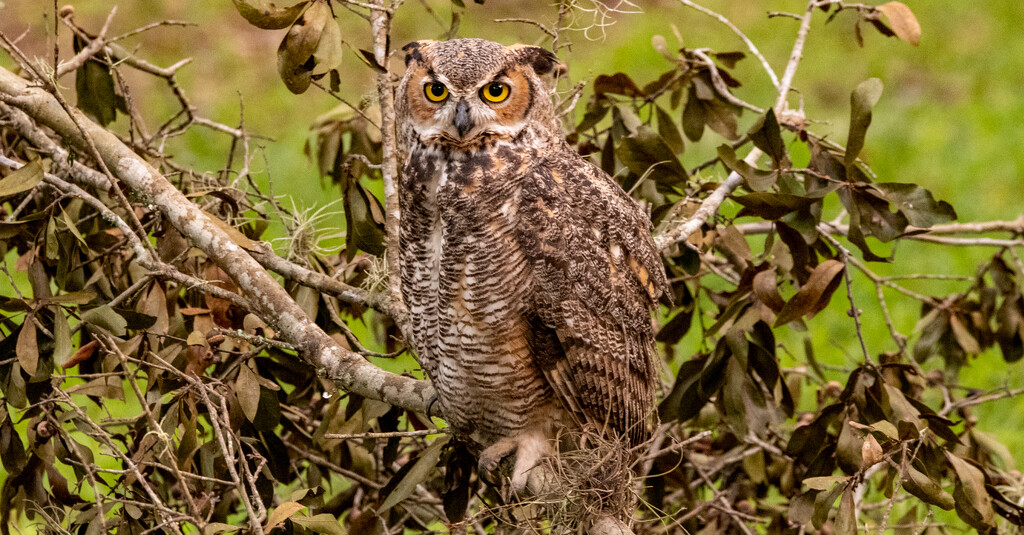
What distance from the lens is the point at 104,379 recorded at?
2217 millimetres

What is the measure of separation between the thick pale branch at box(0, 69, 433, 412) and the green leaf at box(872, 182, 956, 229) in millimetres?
1211

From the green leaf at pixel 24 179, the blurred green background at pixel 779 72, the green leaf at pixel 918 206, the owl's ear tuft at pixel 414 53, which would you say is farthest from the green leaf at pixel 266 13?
the blurred green background at pixel 779 72

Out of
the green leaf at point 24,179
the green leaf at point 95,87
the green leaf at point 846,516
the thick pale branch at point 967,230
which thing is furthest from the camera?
the thick pale branch at point 967,230

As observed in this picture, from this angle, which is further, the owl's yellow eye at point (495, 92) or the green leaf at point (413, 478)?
the green leaf at point (413, 478)

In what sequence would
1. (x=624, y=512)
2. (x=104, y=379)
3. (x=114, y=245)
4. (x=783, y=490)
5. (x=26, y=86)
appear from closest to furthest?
(x=624, y=512) → (x=104, y=379) → (x=26, y=86) → (x=114, y=245) → (x=783, y=490)

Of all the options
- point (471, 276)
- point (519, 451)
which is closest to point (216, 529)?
point (471, 276)

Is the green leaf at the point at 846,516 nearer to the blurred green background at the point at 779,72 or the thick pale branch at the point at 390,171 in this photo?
the thick pale branch at the point at 390,171

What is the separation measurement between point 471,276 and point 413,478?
1.78 ft

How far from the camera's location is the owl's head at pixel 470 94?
197 cm

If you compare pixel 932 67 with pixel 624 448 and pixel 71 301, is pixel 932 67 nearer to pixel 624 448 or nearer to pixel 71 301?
pixel 624 448

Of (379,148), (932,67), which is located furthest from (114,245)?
(932,67)

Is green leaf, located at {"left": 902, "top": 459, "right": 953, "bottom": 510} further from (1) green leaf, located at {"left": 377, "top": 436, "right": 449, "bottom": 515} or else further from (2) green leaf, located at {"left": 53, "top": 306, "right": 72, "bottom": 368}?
(2) green leaf, located at {"left": 53, "top": 306, "right": 72, "bottom": 368}

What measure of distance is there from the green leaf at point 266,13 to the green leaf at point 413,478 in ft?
3.36

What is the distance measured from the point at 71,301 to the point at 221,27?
19.5ft
